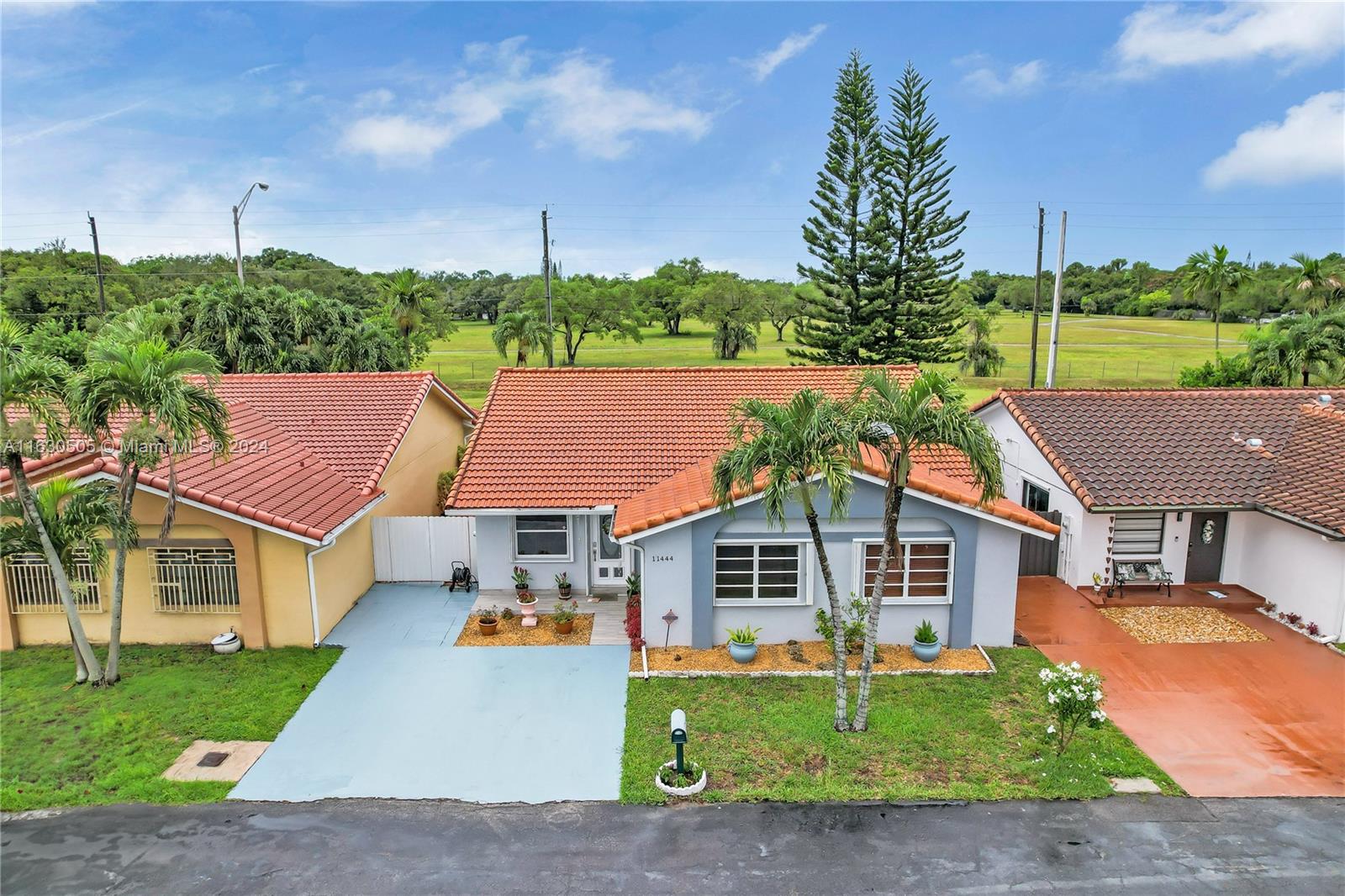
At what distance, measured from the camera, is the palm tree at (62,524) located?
10.4m

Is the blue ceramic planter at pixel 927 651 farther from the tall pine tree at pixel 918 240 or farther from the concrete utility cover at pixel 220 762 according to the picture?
the tall pine tree at pixel 918 240

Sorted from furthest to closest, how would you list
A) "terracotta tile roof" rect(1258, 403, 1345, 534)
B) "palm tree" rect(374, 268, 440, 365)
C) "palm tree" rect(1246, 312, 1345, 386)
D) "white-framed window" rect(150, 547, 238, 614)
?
"palm tree" rect(374, 268, 440, 365) → "palm tree" rect(1246, 312, 1345, 386) → "terracotta tile roof" rect(1258, 403, 1345, 534) → "white-framed window" rect(150, 547, 238, 614)

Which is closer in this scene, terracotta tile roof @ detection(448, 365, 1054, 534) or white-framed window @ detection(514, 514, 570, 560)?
terracotta tile roof @ detection(448, 365, 1054, 534)

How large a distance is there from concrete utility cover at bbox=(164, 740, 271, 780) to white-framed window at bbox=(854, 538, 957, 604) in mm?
8811

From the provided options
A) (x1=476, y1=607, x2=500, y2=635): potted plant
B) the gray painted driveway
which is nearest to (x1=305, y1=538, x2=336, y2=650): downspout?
the gray painted driveway

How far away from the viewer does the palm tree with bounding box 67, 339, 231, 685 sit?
383 inches

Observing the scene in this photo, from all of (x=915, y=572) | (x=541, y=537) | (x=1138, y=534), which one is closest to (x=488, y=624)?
(x=541, y=537)

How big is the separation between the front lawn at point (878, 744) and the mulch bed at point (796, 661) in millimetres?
253

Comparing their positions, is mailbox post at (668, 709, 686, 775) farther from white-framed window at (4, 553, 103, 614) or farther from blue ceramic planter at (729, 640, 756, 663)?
white-framed window at (4, 553, 103, 614)

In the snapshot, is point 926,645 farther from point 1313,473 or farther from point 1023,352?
point 1023,352

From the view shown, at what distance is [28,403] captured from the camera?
31.2 feet

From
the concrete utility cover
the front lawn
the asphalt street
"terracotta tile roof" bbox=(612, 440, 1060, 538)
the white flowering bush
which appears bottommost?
the asphalt street

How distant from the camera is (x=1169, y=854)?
7.88 meters

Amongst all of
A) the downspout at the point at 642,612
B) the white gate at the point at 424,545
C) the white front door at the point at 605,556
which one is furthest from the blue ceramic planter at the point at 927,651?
the white gate at the point at 424,545
